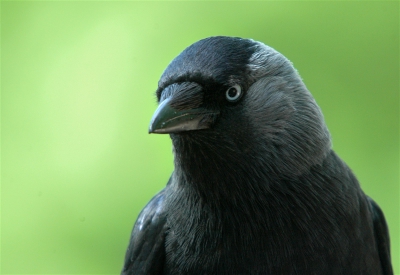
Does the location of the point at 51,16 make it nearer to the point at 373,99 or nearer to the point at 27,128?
the point at 27,128

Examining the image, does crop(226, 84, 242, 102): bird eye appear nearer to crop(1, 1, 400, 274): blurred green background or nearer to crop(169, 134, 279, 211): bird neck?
crop(169, 134, 279, 211): bird neck

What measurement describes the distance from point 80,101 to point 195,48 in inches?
151

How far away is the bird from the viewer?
3.59m

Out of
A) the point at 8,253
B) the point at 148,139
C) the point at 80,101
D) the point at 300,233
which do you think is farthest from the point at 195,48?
the point at 8,253

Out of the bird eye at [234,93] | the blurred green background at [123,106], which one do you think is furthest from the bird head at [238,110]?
the blurred green background at [123,106]

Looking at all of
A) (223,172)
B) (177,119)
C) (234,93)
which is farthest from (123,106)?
(177,119)

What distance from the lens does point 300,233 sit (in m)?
3.72

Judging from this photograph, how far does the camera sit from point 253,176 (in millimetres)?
3734

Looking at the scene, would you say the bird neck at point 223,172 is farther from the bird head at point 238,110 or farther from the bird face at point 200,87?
the bird face at point 200,87

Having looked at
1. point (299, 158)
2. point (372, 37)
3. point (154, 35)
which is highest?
point (154, 35)

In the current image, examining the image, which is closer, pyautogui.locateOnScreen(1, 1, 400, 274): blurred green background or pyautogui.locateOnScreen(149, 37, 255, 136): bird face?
pyautogui.locateOnScreen(149, 37, 255, 136): bird face

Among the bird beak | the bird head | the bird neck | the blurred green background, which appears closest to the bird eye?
the bird head

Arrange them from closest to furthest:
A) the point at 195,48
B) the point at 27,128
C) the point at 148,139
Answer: the point at 195,48 < the point at 148,139 < the point at 27,128

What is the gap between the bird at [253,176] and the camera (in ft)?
11.8
